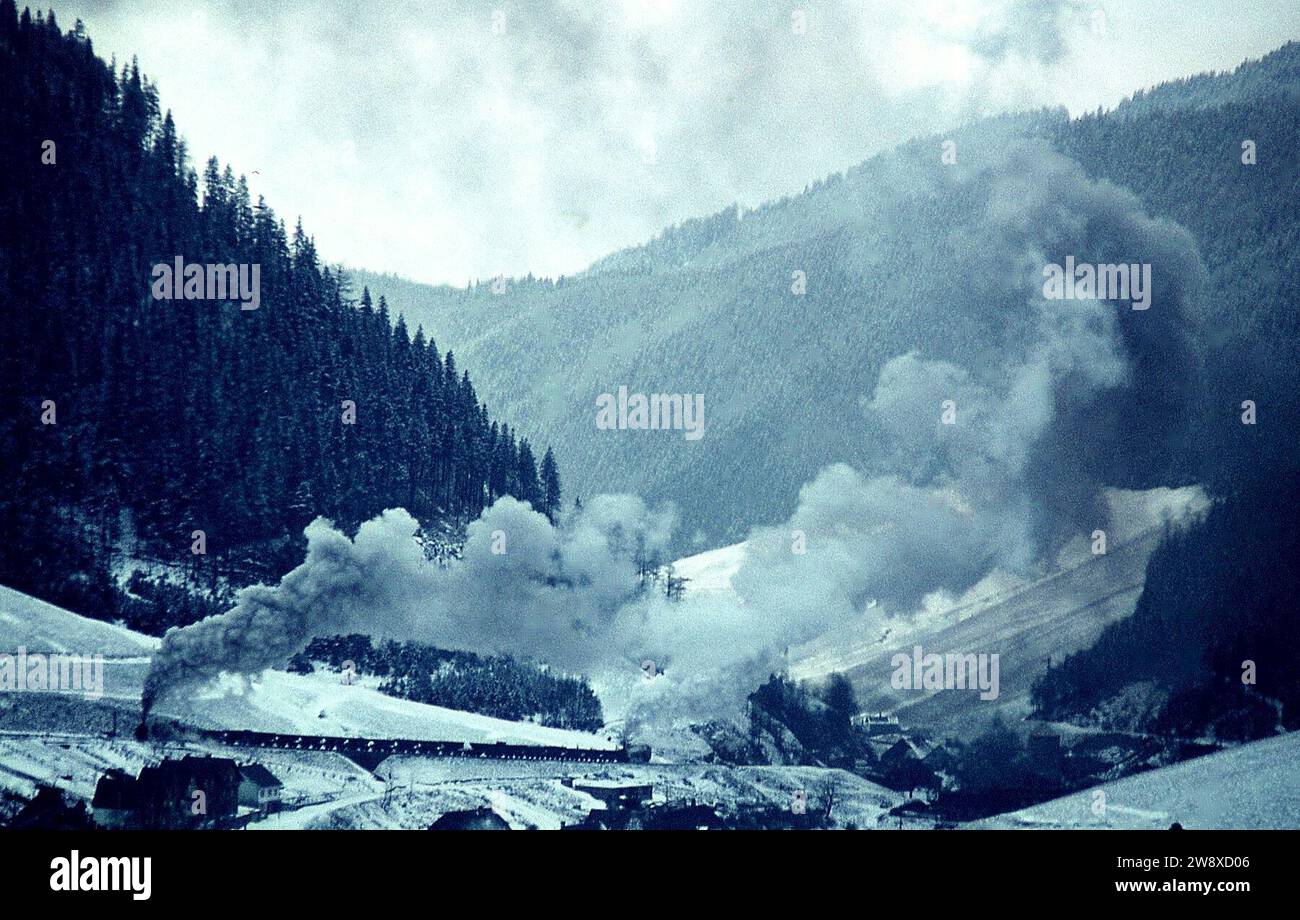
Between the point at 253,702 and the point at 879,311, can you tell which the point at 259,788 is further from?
the point at 879,311

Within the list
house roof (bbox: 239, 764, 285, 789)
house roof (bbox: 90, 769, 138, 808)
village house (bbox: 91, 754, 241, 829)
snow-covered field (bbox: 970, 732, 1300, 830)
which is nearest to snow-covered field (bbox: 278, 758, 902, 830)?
house roof (bbox: 239, 764, 285, 789)

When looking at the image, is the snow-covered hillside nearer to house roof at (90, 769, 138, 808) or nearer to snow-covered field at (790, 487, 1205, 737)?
house roof at (90, 769, 138, 808)

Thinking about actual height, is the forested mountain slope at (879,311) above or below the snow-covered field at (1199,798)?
above

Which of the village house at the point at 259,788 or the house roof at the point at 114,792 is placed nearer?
the house roof at the point at 114,792

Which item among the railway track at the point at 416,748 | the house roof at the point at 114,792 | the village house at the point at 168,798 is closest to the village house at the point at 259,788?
the village house at the point at 168,798

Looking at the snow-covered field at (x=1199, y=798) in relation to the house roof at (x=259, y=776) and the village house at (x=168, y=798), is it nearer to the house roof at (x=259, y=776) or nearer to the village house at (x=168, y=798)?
the house roof at (x=259, y=776)

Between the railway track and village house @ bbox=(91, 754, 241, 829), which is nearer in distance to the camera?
village house @ bbox=(91, 754, 241, 829)
